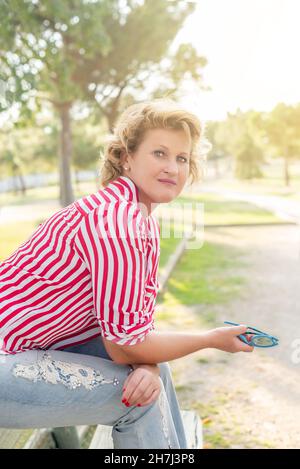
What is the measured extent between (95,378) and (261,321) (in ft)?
12.3

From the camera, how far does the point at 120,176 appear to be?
2.04 metres

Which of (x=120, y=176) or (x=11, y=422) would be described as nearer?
(x=11, y=422)

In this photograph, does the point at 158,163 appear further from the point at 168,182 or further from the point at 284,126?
the point at 284,126

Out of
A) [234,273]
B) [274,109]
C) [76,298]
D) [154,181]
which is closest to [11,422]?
[76,298]

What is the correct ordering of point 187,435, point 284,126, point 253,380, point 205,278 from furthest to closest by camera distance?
1. point 284,126
2. point 205,278
3. point 253,380
4. point 187,435

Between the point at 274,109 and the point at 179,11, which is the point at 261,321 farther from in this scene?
the point at 274,109

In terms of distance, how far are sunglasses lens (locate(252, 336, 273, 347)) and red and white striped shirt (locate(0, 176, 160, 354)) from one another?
13.6 inches

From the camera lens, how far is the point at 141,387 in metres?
1.64

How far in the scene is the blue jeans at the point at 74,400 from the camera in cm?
165

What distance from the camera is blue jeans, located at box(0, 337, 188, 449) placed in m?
1.65

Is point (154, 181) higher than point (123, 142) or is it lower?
lower

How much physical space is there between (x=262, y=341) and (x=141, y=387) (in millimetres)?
423

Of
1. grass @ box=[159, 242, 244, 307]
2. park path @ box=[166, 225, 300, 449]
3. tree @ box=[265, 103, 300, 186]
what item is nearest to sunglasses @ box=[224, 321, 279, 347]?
park path @ box=[166, 225, 300, 449]

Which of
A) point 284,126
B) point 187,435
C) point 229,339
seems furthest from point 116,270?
point 284,126
